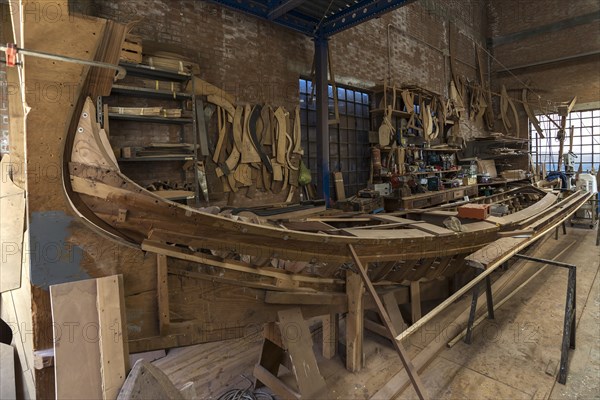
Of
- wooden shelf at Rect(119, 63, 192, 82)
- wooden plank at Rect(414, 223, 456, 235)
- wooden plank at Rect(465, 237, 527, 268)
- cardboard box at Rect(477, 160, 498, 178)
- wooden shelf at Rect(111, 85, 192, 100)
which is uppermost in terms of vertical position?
wooden shelf at Rect(119, 63, 192, 82)

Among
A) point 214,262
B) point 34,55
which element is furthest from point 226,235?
point 34,55

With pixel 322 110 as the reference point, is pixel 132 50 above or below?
above

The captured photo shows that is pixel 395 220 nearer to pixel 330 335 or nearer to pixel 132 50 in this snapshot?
pixel 330 335

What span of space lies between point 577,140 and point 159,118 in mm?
14293

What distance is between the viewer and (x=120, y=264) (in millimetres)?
1503

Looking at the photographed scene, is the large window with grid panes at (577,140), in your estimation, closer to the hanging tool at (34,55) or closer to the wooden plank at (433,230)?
the wooden plank at (433,230)

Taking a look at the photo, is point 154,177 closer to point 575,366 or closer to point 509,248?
point 509,248

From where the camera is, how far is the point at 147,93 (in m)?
4.02

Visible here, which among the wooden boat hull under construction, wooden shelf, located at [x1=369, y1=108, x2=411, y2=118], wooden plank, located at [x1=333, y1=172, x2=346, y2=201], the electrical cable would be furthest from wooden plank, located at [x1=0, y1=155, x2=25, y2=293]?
wooden shelf, located at [x1=369, y1=108, x2=411, y2=118]

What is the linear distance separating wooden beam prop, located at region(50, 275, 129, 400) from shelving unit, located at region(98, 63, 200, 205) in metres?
2.50

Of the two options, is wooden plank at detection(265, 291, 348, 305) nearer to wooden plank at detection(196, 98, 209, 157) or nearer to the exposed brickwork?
wooden plank at detection(196, 98, 209, 157)

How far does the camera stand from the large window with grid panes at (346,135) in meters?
6.38

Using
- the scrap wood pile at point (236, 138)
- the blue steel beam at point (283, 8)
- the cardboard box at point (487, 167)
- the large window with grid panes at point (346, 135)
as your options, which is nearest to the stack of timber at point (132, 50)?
the scrap wood pile at point (236, 138)

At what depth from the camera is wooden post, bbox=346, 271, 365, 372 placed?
7.95ft
